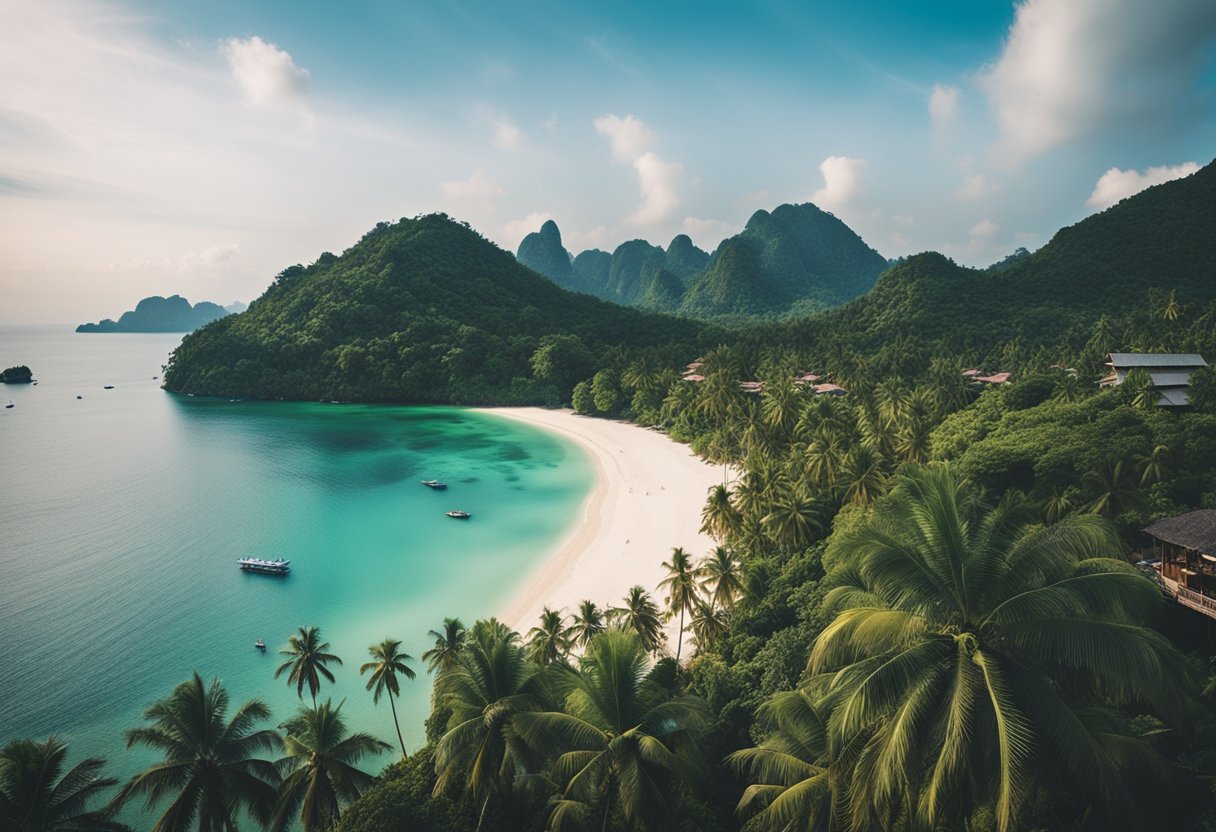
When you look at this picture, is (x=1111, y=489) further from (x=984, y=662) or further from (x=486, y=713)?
(x=486, y=713)

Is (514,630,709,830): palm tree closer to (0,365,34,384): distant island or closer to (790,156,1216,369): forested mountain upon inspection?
(790,156,1216,369): forested mountain

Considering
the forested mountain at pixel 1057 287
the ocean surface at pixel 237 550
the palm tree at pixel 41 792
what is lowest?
the ocean surface at pixel 237 550

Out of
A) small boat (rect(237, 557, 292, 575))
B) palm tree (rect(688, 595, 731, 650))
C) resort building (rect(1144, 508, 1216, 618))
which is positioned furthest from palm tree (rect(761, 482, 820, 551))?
small boat (rect(237, 557, 292, 575))

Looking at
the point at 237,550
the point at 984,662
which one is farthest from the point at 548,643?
the point at 237,550

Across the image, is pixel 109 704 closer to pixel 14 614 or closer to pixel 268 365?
pixel 14 614

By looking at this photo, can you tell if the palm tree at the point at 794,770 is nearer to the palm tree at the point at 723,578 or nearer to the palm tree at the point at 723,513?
the palm tree at the point at 723,578

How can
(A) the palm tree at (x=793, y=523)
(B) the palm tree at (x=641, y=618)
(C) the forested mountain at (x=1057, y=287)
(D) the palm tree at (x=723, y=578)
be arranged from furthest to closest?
(C) the forested mountain at (x=1057, y=287) < (A) the palm tree at (x=793, y=523) < (D) the palm tree at (x=723, y=578) < (B) the palm tree at (x=641, y=618)

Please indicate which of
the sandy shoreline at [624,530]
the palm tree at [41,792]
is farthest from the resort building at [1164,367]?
the palm tree at [41,792]

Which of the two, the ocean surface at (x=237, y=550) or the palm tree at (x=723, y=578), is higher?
the palm tree at (x=723, y=578)
